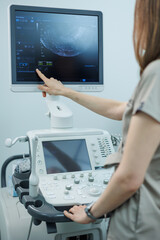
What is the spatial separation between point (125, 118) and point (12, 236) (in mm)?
802

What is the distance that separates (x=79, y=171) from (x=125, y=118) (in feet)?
2.03

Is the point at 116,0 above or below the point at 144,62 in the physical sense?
above

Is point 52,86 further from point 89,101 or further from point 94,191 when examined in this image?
point 94,191

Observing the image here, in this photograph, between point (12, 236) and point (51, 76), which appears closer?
point (12, 236)

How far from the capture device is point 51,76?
4.68 ft

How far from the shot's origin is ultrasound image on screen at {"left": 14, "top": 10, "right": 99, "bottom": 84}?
4.47 feet

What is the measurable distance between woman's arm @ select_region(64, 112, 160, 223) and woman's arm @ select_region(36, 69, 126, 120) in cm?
46

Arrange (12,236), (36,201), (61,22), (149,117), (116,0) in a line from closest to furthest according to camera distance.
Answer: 1. (149,117)
2. (36,201)
3. (12,236)
4. (61,22)
5. (116,0)

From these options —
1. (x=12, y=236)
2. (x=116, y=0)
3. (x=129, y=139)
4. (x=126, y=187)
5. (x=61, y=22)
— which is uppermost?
(x=116, y=0)

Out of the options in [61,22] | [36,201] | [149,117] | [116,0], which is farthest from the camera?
[116,0]

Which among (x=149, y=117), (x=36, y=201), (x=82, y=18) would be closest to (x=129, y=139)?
(x=149, y=117)

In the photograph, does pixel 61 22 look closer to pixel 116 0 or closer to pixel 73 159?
pixel 73 159

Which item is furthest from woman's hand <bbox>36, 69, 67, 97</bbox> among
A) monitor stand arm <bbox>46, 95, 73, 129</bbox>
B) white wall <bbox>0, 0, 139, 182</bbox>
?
white wall <bbox>0, 0, 139, 182</bbox>

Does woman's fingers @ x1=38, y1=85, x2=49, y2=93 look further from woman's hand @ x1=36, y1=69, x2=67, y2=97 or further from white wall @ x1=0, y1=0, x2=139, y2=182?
white wall @ x1=0, y1=0, x2=139, y2=182
